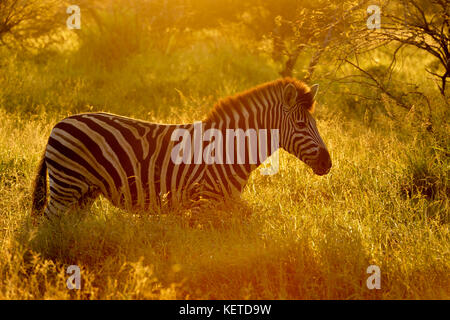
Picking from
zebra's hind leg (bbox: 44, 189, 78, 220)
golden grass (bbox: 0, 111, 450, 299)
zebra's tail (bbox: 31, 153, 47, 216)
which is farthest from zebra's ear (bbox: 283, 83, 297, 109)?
zebra's tail (bbox: 31, 153, 47, 216)

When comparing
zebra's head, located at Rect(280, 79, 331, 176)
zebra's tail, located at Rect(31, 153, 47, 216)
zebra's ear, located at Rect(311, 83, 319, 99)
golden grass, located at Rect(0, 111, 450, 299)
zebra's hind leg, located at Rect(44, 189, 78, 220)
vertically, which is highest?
zebra's ear, located at Rect(311, 83, 319, 99)

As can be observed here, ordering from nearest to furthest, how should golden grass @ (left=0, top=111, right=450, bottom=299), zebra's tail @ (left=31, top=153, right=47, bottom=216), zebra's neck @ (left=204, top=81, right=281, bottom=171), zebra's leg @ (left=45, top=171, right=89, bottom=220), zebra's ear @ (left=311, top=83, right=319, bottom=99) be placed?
golden grass @ (left=0, top=111, right=450, bottom=299), zebra's leg @ (left=45, top=171, right=89, bottom=220), zebra's tail @ (left=31, top=153, right=47, bottom=216), zebra's neck @ (left=204, top=81, right=281, bottom=171), zebra's ear @ (left=311, top=83, right=319, bottom=99)

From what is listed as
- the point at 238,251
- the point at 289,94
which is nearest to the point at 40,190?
the point at 238,251

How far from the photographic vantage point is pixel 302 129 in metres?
4.53

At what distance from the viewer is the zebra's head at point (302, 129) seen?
4.52 m

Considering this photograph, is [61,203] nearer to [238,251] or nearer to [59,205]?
[59,205]

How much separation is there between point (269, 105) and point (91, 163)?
1596mm

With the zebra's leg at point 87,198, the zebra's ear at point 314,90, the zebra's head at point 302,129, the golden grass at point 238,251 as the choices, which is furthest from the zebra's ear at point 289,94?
the zebra's leg at point 87,198

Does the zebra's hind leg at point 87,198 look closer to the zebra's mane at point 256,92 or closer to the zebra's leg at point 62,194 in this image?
the zebra's leg at point 62,194

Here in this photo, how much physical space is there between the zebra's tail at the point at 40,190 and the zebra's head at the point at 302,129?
207 cm

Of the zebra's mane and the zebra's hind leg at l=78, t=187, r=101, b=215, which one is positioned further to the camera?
the zebra's mane

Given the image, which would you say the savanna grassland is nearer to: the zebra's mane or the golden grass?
the golden grass

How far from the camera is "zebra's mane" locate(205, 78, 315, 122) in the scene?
450 centimetres

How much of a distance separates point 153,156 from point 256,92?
106cm
